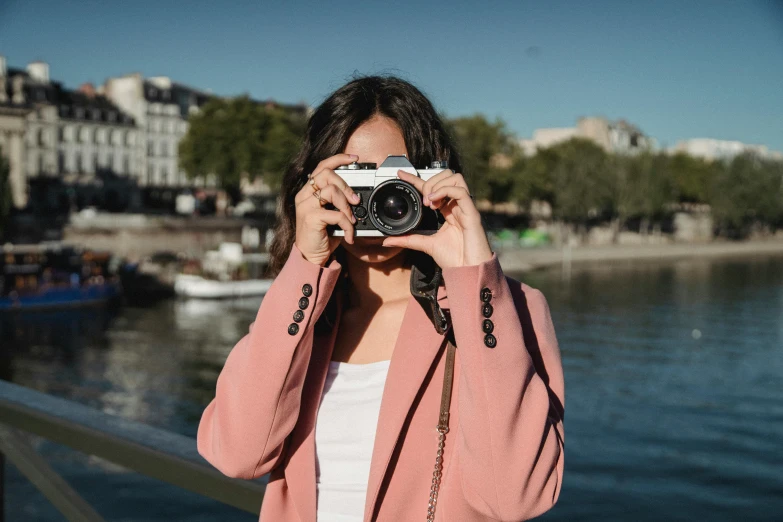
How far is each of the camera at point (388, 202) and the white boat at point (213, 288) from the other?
31257mm

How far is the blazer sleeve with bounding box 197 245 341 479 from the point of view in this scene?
1168 mm

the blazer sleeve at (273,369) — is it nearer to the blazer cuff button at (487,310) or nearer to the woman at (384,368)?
the woman at (384,368)

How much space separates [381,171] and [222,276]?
3296 cm

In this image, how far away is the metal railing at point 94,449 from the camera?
4.89ft

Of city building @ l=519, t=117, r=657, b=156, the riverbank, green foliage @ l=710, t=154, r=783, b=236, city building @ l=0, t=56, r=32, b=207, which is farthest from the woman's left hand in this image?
city building @ l=519, t=117, r=657, b=156

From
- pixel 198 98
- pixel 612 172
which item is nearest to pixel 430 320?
pixel 198 98

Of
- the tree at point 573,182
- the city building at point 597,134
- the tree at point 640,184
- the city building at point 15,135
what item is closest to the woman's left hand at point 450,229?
the city building at point 15,135

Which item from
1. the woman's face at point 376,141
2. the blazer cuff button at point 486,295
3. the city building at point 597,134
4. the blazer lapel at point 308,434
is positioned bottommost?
the blazer lapel at point 308,434

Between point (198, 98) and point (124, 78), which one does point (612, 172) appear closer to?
point (198, 98)

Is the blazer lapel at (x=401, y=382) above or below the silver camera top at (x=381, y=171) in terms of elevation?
below

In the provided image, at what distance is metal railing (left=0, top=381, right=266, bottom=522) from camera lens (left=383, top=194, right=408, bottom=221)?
539mm

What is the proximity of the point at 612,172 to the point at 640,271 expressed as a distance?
29.4 feet

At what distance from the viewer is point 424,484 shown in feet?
3.79

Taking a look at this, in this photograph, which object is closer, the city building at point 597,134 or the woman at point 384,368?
the woman at point 384,368
